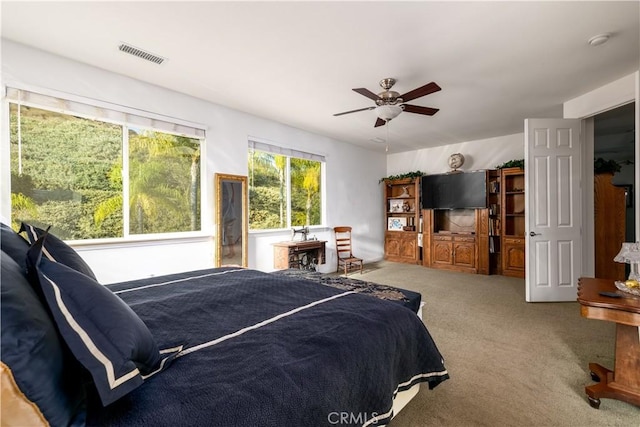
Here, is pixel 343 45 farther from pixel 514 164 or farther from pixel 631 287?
pixel 514 164

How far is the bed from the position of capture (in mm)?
764

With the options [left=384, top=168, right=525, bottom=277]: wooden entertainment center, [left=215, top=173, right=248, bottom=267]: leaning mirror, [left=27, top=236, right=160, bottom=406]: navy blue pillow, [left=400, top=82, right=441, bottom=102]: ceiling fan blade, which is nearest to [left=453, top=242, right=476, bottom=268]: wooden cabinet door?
[left=384, top=168, right=525, bottom=277]: wooden entertainment center

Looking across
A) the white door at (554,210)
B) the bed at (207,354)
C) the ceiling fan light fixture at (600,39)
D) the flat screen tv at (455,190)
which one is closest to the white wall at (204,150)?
the flat screen tv at (455,190)

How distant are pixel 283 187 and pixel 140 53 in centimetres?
282

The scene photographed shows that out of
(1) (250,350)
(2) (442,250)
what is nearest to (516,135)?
(2) (442,250)

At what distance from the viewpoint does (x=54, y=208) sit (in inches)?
111

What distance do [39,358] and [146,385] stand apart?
0.31 m

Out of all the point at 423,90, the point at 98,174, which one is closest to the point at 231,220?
the point at 98,174

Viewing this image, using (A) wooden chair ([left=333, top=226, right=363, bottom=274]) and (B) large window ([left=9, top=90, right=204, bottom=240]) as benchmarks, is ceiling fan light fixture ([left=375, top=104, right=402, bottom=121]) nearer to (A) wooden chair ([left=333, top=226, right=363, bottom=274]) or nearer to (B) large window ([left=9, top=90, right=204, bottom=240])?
(B) large window ([left=9, top=90, right=204, bottom=240])

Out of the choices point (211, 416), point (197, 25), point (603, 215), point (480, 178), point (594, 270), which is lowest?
point (594, 270)

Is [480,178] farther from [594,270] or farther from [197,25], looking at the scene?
[197,25]

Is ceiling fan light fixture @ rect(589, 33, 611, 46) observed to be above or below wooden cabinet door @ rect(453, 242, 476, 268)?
above

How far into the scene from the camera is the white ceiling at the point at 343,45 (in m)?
2.11

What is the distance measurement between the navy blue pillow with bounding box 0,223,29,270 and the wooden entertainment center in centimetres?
610
